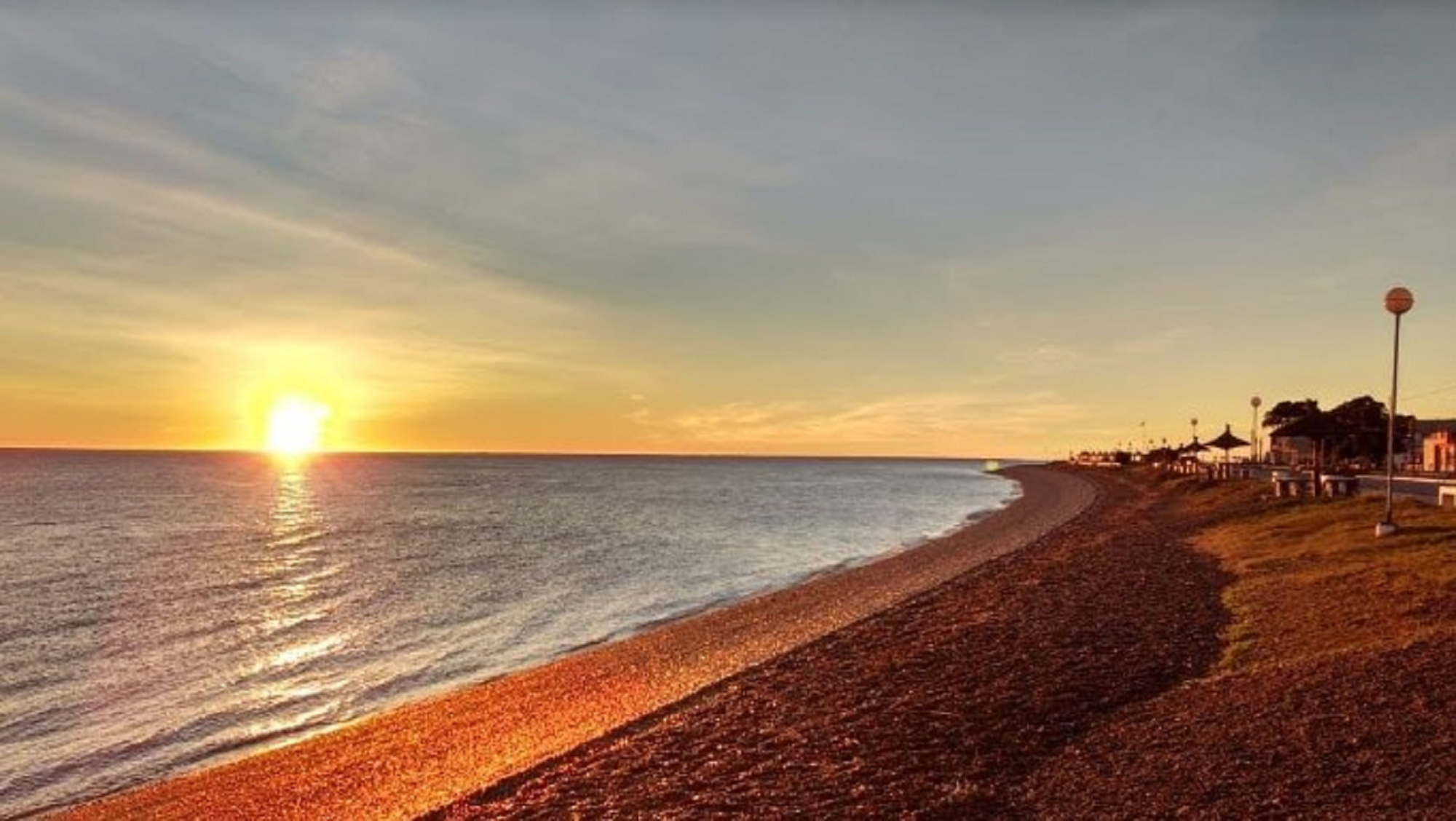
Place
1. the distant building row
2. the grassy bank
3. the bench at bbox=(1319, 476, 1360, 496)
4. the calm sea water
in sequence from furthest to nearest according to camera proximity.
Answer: the distant building row
the bench at bbox=(1319, 476, 1360, 496)
the calm sea water
the grassy bank

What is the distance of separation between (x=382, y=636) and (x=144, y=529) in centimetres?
4525

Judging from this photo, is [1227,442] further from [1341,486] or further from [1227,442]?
[1341,486]

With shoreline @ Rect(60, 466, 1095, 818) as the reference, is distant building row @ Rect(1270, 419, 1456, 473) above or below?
above

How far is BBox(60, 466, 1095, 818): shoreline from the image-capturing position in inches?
469

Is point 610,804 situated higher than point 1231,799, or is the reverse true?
point 1231,799

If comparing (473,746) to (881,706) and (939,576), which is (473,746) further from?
(939,576)

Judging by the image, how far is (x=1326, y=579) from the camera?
16.9m

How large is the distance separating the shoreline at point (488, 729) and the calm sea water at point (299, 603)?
1.40m

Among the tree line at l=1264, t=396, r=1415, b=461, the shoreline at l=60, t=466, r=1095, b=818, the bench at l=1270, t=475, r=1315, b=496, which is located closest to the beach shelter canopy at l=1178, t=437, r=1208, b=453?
the tree line at l=1264, t=396, r=1415, b=461

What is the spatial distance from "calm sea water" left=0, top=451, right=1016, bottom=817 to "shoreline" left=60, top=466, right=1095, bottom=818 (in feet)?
4.60

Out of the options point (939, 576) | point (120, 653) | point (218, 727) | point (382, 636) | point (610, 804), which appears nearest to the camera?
point (610, 804)

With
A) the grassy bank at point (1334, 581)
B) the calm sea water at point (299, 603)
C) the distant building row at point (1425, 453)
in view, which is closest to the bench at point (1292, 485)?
the grassy bank at point (1334, 581)

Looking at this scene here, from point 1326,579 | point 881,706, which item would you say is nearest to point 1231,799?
point 881,706

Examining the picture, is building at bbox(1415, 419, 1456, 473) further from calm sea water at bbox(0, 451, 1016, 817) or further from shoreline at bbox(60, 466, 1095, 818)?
shoreline at bbox(60, 466, 1095, 818)
